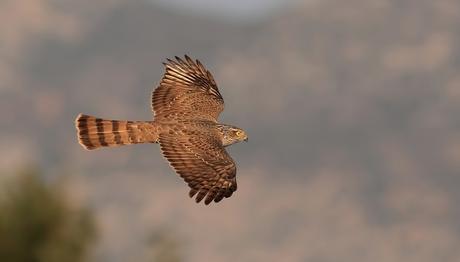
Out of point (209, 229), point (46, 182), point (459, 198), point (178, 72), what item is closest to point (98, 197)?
point (209, 229)

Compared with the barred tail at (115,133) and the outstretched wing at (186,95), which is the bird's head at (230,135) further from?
the barred tail at (115,133)

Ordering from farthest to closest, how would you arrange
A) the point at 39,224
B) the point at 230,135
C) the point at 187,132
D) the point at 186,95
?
the point at 39,224 < the point at 186,95 < the point at 230,135 < the point at 187,132

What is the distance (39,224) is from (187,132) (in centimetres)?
1574

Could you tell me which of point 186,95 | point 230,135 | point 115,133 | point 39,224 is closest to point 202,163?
point 230,135

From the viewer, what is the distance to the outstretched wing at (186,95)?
2506 cm

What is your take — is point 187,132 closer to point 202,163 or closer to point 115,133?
point 202,163

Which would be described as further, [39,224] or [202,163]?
[39,224]

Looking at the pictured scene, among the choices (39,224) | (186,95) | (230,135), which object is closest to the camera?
(230,135)

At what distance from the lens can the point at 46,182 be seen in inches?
1551

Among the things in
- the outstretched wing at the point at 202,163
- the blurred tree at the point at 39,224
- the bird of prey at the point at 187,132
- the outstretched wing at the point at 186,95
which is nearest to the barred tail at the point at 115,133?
the bird of prey at the point at 187,132

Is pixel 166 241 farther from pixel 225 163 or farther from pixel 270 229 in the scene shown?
pixel 270 229

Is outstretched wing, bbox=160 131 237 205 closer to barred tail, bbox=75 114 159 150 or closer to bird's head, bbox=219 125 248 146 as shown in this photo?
barred tail, bbox=75 114 159 150

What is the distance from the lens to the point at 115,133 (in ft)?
77.6

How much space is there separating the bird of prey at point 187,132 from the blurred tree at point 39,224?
10.7 m
